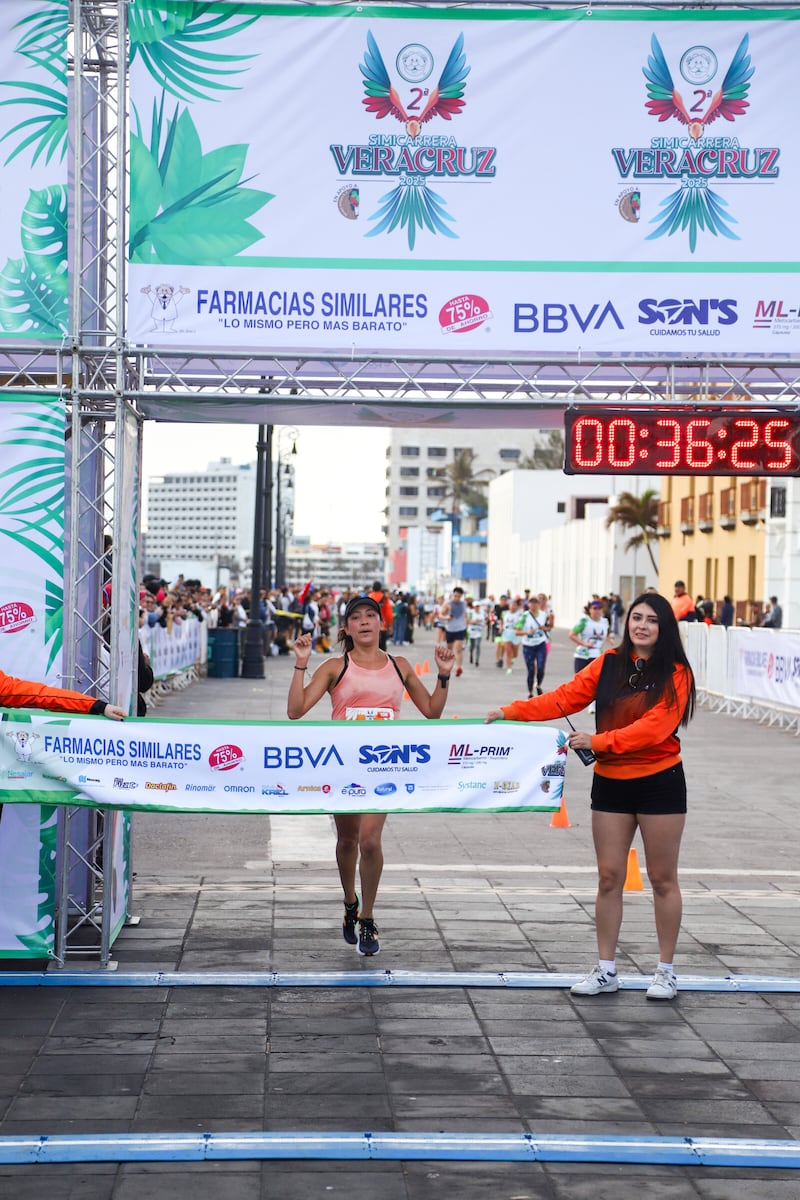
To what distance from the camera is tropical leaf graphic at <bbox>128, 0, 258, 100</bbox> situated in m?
7.97

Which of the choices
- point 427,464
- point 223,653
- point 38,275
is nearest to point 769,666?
point 223,653

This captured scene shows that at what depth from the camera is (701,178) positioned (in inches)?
327

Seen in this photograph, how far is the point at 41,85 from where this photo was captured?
7781 mm

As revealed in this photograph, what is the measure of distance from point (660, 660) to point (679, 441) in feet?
6.03

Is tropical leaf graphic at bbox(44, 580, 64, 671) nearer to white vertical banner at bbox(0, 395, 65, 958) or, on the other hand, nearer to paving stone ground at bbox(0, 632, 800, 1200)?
white vertical banner at bbox(0, 395, 65, 958)

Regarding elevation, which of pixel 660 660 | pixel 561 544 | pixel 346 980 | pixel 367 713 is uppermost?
pixel 561 544

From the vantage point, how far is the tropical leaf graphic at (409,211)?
322 inches

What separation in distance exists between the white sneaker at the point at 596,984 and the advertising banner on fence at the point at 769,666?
14582mm

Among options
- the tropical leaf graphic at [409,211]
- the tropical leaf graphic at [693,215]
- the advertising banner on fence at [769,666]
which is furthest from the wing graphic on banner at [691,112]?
the advertising banner on fence at [769,666]

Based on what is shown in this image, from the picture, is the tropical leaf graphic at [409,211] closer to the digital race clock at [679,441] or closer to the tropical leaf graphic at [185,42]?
the tropical leaf graphic at [185,42]

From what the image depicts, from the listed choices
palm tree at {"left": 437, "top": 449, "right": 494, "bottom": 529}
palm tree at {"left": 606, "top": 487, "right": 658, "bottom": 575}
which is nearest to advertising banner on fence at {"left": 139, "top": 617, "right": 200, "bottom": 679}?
palm tree at {"left": 606, "top": 487, "right": 658, "bottom": 575}

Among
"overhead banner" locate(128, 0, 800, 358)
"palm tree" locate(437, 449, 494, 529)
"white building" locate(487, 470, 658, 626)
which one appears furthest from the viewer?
"palm tree" locate(437, 449, 494, 529)

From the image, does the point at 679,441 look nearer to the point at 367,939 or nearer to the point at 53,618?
the point at 367,939

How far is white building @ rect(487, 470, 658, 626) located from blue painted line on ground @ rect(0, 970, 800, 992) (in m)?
51.4
